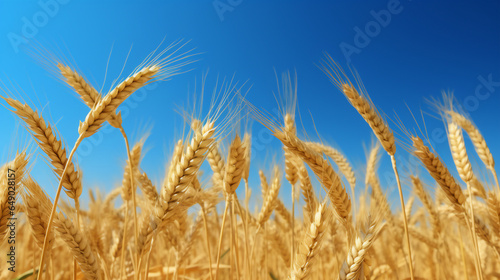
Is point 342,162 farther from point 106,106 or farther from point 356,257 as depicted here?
point 106,106

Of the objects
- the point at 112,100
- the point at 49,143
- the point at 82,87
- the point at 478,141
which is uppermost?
the point at 478,141

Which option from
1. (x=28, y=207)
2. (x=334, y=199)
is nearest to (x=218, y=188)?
(x=334, y=199)

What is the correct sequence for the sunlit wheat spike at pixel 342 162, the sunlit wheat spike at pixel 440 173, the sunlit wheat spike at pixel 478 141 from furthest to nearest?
the sunlit wheat spike at pixel 342 162
the sunlit wheat spike at pixel 478 141
the sunlit wheat spike at pixel 440 173

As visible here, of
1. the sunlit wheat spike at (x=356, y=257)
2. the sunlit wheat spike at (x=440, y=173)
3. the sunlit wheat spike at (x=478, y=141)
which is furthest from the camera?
the sunlit wheat spike at (x=478, y=141)

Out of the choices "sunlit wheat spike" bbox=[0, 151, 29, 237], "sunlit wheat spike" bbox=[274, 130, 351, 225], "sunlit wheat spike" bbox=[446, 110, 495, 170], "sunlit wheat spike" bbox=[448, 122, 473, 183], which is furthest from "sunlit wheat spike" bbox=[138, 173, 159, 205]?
"sunlit wheat spike" bbox=[446, 110, 495, 170]

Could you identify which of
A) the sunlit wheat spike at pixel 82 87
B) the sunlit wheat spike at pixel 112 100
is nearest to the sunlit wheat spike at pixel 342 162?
the sunlit wheat spike at pixel 112 100

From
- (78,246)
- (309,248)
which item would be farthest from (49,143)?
(309,248)

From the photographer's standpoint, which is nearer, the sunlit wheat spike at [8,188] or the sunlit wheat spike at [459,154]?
the sunlit wheat spike at [8,188]

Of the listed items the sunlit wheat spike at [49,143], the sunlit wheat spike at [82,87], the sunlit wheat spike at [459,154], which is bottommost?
the sunlit wheat spike at [49,143]

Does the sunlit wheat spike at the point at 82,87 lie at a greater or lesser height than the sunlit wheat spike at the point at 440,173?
greater

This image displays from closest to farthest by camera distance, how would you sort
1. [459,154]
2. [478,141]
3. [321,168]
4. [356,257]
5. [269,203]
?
1. [356,257]
2. [321,168]
3. [459,154]
4. [269,203]
5. [478,141]

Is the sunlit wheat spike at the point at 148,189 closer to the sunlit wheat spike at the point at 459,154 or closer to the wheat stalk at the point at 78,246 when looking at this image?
the wheat stalk at the point at 78,246

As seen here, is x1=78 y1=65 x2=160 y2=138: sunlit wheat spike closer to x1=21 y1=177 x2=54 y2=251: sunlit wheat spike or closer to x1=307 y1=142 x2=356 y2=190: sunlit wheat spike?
x1=21 y1=177 x2=54 y2=251: sunlit wheat spike

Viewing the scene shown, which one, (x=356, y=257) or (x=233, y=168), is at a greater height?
(x=233, y=168)
